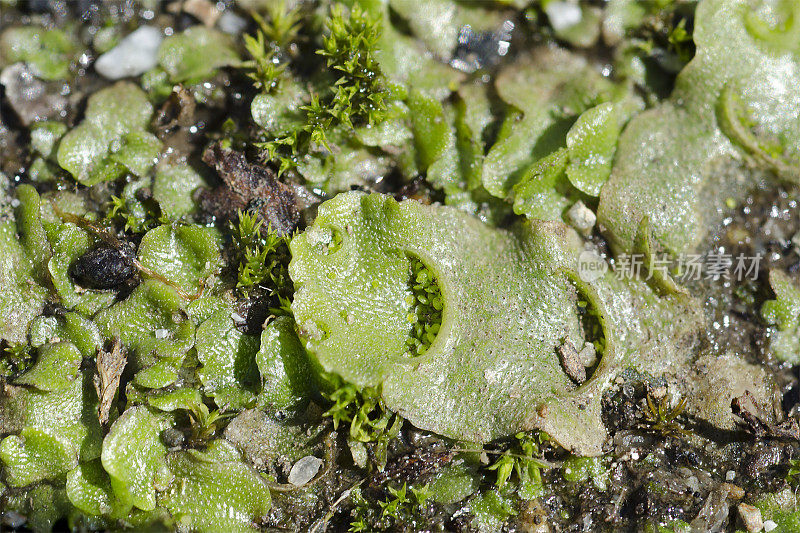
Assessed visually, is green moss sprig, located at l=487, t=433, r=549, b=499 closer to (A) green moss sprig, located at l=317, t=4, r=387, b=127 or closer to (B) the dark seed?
(A) green moss sprig, located at l=317, t=4, r=387, b=127

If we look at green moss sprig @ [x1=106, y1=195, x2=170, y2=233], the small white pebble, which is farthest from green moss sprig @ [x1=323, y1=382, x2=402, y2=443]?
the small white pebble

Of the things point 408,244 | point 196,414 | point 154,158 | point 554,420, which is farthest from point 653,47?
point 196,414

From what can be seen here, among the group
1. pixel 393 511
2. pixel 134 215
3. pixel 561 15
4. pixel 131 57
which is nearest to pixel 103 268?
pixel 134 215

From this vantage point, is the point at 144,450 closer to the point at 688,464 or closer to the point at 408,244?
the point at 408,244

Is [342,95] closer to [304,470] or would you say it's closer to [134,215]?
[134,215]

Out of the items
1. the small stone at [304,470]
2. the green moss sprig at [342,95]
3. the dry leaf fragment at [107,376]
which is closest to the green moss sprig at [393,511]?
the small stone at [304,470]

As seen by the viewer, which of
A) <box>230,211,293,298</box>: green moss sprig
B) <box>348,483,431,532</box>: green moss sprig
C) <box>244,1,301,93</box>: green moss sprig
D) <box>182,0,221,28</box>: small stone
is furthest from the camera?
<box>182,0,221,28</box>: small stone
